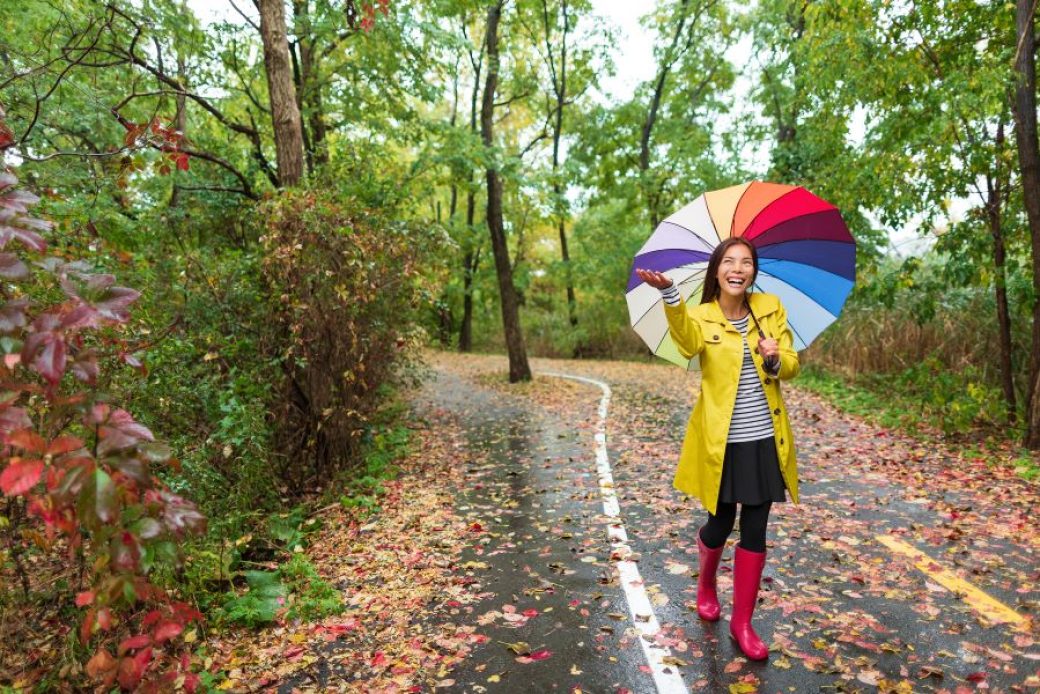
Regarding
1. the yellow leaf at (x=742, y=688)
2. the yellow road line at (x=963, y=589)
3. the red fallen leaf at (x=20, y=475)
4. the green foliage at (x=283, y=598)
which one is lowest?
the yellow road line at (x=963, y=589)

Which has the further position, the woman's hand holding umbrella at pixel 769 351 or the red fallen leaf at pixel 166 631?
the woman's hand holding umbrella at pixel 769 351

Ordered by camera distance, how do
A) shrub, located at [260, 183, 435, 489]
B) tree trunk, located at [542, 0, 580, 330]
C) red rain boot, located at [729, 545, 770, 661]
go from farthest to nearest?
tree trunk, located at [542, 0, 580, 330] → shrub, located at [260, 183, 435, 489] → red rain boot, located at [729, 545, 770, 661]

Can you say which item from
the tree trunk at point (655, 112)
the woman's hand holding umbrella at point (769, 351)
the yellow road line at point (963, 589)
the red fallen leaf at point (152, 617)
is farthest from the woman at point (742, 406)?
the tree trunk at point (655, 112)

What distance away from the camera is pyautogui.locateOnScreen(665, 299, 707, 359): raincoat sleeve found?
A: 3.51m

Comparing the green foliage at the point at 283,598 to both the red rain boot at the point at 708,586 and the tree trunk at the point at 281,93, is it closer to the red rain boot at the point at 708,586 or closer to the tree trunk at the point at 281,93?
the red rain boot at the point at 708,586

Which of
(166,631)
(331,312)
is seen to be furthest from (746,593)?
(331,312)

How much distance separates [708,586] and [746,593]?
1.37 ft

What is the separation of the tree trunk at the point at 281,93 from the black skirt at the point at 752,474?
6.08 m

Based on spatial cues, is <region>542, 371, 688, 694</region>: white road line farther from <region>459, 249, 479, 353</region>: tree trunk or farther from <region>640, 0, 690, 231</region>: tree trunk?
<region>459, 249, 479, 353</region>: tree trunk

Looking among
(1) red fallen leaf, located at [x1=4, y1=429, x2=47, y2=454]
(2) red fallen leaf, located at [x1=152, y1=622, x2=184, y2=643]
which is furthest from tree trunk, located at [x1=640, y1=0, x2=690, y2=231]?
(1) red fallen leaf, located at [x1=4, y1=429, x2=47, y2=454]

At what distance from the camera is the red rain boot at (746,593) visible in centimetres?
373

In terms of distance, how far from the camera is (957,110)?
23.2 feet

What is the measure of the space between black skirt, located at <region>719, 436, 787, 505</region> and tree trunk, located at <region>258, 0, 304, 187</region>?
19.9 ft

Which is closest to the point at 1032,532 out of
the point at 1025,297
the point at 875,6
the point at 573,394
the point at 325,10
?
the point at 1025,297
